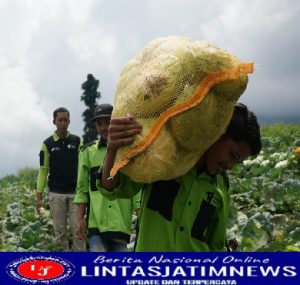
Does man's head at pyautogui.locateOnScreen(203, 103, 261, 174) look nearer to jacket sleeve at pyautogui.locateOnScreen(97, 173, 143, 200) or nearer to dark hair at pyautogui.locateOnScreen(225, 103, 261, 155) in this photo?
dark hair at pyautogui.locateOnScreen(225, 103, 261, 155)

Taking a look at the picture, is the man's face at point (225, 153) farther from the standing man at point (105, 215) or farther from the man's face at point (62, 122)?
the man's face at point (62, 122)

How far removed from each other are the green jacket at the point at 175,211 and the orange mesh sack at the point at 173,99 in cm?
28

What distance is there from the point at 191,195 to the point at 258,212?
16.4ft

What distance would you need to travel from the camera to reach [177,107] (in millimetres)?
2428

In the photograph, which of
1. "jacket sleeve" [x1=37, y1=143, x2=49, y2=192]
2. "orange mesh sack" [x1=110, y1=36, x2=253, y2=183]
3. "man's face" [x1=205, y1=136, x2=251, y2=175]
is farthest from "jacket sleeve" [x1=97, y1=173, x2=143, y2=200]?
"jacket sleeve" [x1=37, y1=143, x2=49, y2=192]

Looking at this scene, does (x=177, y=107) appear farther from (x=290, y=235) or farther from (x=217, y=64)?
(x=290, y=235)

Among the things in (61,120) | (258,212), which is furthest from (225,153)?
(258,212)

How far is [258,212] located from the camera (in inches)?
300

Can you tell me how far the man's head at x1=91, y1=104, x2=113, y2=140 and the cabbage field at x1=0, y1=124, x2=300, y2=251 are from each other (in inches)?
62.8

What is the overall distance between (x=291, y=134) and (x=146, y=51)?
12.9 meters

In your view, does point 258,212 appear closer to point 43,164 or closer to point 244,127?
point 43,164

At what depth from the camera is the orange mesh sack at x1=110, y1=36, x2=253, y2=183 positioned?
2420mm

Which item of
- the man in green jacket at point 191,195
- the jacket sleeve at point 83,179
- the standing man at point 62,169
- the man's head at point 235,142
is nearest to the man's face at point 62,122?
the standing man at point 62,169

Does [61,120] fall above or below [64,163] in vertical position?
above
